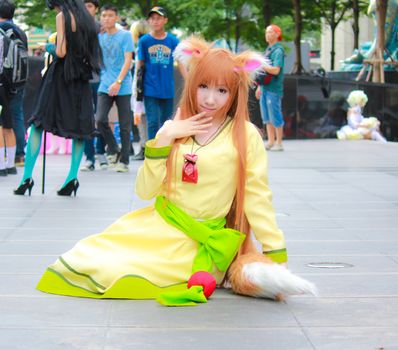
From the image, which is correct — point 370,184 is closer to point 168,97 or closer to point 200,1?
point 168,97

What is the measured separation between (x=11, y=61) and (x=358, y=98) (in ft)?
35.2

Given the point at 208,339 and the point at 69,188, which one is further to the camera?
the point at 69,188

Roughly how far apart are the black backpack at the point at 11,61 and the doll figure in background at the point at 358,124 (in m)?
10.0

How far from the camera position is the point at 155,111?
12617mm

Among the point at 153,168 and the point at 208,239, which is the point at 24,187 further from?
the point at 208,239

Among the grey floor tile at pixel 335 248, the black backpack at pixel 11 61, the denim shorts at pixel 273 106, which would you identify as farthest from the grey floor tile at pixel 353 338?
the denim shorts at pixel 273 106

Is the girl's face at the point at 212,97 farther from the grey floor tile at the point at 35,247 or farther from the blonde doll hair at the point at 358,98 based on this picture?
the blonde doll hair at the point at 358,98

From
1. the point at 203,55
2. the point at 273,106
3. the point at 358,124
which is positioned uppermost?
the point at 203,55

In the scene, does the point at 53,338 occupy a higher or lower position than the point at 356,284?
higher

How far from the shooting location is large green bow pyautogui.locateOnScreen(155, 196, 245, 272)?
5059mm

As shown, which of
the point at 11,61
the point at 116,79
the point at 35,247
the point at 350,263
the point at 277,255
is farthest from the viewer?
the point at 116,79

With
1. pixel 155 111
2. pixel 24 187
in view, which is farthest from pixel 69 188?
pixel 155 111

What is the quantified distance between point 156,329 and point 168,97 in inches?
332

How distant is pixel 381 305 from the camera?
16.2 ft
